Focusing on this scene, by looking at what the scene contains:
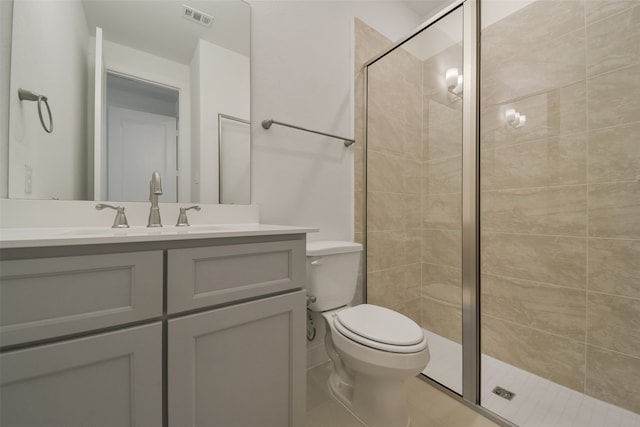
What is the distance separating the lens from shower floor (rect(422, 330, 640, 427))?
3.82 ft

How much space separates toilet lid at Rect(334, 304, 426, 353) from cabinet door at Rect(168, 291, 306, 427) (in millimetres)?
253

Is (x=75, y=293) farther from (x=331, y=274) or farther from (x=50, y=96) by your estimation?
(x=331, y=274)

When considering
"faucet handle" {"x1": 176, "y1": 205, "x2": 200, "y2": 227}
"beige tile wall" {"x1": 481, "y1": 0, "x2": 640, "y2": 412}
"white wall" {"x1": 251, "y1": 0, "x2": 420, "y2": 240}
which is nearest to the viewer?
"faucet handle" {"x1": 176, "y1": 205, "x2": 200, "y2": 227}

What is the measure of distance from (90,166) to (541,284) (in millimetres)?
2277

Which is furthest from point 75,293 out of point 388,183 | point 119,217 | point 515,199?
point 515,199

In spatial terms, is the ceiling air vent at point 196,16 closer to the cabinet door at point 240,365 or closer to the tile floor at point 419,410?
the cabinet door at point 240,365

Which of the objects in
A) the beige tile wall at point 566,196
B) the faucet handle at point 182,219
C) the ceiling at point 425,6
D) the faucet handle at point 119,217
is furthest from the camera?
the ceiling at point 425,6

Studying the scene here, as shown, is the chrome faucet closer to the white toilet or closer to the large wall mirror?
the large wall mirror

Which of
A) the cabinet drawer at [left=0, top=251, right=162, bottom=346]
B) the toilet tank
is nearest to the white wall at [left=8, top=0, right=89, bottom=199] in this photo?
the cabinet drawer at [left=0, top=251, right=162, bottom=346]

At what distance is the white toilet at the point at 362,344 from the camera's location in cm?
98

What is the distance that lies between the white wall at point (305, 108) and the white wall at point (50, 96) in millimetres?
678

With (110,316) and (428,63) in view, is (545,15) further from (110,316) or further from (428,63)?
(110,316)

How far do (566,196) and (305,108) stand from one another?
1514mm

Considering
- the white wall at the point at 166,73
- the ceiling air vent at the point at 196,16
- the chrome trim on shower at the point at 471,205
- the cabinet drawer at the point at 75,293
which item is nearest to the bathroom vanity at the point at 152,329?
the cabinet drawer at the point at 75,293
